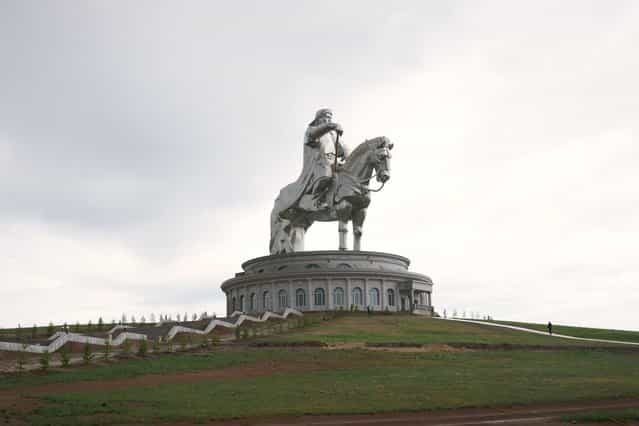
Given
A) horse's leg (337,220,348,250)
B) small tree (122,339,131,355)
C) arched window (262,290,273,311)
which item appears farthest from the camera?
horse's leg (337,220,348,250)

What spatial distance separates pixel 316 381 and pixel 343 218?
1588 inches

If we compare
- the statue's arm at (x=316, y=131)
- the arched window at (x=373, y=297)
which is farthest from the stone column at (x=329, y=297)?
the statue's arm at (x=316, y=131)

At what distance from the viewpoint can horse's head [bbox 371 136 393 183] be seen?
218 ft

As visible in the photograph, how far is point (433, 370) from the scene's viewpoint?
108 feet

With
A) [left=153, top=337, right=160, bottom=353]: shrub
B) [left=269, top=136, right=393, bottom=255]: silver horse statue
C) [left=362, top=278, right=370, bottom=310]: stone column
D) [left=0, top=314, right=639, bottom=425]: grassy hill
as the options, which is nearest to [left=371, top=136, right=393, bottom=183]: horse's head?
[left=269, top=136, right=393, bottom=255]: silver horse statue

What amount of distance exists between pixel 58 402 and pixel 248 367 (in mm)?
10918

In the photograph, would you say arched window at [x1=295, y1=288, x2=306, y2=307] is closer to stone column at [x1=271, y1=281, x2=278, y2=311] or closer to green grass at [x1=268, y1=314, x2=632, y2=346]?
stone column at [x1=271, y1=281, x2=278, y2=311]

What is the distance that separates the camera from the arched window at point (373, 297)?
68688mm

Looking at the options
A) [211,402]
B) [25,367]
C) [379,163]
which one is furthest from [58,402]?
[379,163]

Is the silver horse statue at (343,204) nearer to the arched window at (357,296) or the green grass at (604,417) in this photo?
the arched window at (357,296)

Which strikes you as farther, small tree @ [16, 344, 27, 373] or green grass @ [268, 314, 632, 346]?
green grass @ [268, 314, 632, 346]

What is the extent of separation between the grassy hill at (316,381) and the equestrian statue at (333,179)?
24291 millimetres

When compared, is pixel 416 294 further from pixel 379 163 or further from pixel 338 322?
pixel 338 322

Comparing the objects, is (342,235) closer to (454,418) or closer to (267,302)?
(267,302)
